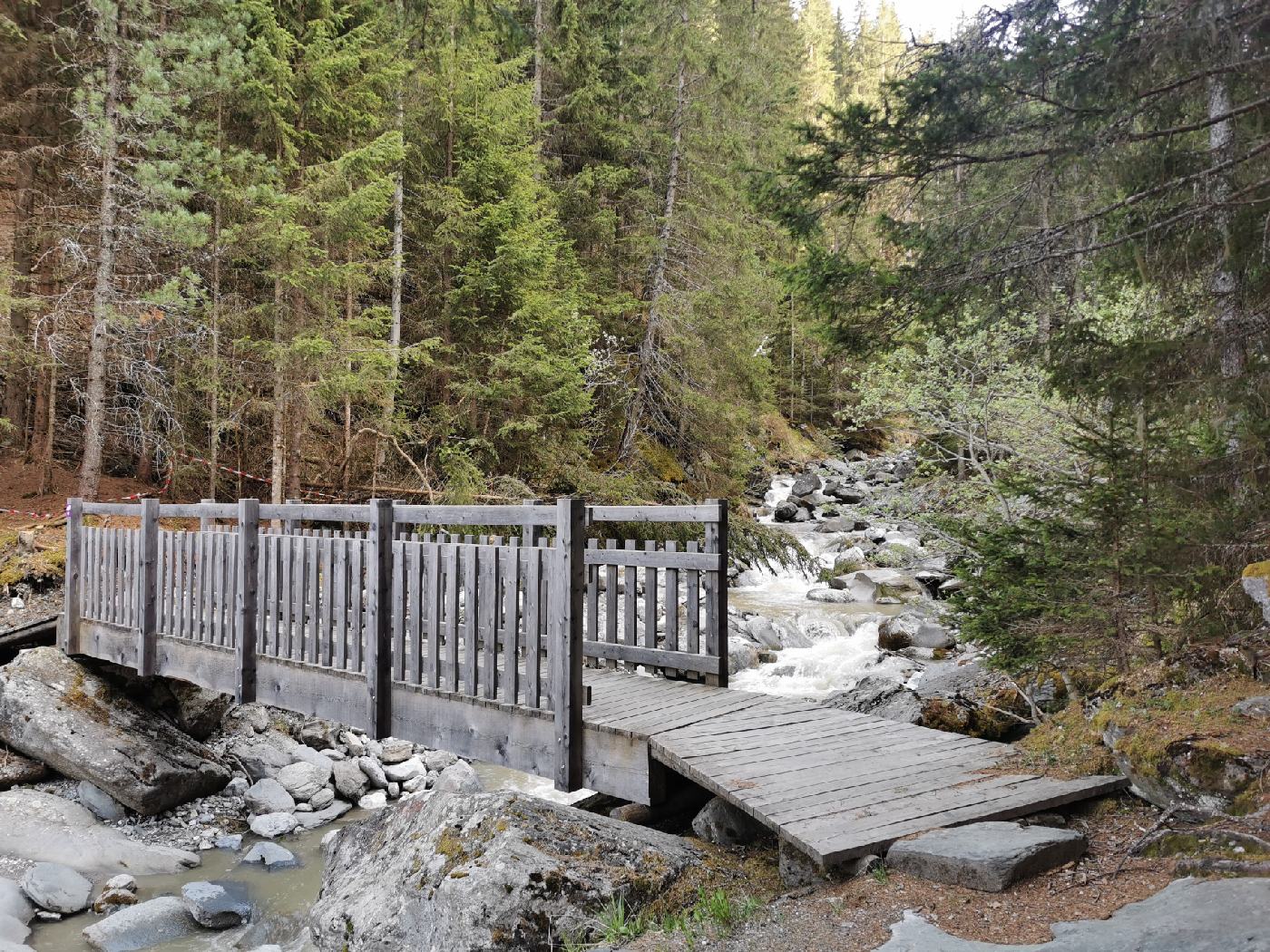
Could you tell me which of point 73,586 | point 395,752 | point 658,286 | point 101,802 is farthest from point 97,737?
point 658,286

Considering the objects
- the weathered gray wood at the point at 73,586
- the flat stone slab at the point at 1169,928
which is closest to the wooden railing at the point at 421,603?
the weathered gray wood at the point at 73,586

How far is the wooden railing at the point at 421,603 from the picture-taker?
17.6 ft

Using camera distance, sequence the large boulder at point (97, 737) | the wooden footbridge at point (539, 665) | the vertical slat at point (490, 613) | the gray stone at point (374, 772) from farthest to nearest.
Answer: the gray stone at point (374, 772) → the large boulder at point (97, 737) → the vertical slat at point (490, 613) → the wooden footbridge at point (539, 665)

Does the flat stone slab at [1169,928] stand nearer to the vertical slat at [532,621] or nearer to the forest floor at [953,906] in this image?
the forest floor at [953,906]

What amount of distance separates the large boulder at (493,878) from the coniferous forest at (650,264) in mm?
2825

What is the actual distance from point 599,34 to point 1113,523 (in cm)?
2051

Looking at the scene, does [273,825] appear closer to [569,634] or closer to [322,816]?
[322,816]

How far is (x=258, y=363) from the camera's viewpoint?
1448 centimetres

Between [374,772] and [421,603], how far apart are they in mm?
4411

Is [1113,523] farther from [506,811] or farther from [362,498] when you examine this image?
[362,498]

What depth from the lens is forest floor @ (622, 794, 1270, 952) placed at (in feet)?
10.4

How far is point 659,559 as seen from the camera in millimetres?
6410

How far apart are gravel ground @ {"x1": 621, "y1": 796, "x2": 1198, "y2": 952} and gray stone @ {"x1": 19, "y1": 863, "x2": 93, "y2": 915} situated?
522 cm

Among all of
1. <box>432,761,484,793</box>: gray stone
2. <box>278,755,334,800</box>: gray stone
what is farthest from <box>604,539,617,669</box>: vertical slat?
<box>278,755,334,800</box>: gray stone
